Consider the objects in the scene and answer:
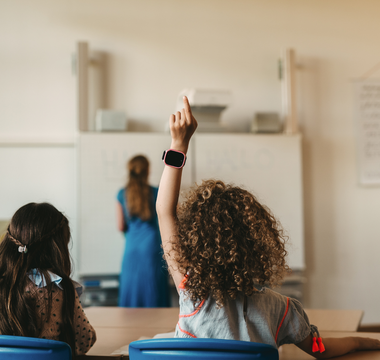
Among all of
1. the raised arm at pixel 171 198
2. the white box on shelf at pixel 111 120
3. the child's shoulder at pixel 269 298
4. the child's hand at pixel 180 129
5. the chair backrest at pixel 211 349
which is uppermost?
the white box on shelf at pixel 111 120

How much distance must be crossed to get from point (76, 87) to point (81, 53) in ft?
0.90

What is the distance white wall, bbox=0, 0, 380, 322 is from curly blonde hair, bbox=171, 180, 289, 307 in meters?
2.62

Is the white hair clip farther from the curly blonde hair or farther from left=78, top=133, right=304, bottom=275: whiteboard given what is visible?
left=78, top=133, right=304, bottom=275: whiteboard

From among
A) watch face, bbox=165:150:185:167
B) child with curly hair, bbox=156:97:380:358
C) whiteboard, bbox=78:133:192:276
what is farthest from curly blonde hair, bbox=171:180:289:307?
whiteboard, bbox=78:133:192:276

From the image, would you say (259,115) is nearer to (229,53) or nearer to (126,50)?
(229,53)

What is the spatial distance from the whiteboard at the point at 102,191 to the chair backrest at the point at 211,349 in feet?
7.96

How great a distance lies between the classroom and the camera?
3471 mm

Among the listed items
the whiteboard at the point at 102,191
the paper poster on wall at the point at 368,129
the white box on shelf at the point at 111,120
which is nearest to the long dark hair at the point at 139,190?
the whiteboard at the point at 102,191

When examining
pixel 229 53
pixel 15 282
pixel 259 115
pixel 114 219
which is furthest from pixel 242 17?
pixel 15 282

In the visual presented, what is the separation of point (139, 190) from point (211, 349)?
85.0 inches

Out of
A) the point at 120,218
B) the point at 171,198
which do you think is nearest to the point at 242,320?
the point at 171,198

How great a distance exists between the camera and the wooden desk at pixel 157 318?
5.36 feet

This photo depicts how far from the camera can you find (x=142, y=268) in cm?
297

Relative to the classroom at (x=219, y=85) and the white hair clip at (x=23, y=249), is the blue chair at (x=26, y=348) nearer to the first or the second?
the white hair clip at (x=23, y=249)
